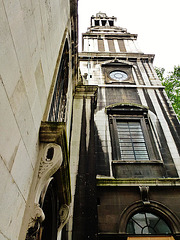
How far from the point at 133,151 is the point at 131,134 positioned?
110 cm

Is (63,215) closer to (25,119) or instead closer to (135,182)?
(25,119)

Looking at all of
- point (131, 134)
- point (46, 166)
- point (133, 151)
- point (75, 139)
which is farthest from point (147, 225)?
point (46, 166)

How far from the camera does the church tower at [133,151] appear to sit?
20.7 ft

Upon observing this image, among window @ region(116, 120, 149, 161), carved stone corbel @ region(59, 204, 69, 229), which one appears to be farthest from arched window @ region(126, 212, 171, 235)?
carved stone corbel @ region(59, 204, 69, 229)

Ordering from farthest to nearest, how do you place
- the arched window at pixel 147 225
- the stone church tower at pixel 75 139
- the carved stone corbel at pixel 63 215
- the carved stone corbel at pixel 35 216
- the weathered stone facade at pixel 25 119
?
the arched window at pixel 147 225 → the carved stone corbel at pixel 63 215 → the carved stone corbel at pixel 35 216 → the stone church tower at pixel 75 139 → the weathered stone facade at pixel 25 119

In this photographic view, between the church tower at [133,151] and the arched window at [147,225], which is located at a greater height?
the church tower at [133,151]

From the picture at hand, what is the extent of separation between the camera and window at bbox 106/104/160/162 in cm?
864

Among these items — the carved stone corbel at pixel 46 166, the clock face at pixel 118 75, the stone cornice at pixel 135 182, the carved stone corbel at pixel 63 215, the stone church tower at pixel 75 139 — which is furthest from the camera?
the clock face at pixel 118 75

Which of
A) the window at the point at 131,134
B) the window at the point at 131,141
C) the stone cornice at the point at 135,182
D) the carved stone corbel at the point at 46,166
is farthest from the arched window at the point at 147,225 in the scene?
the carved stone corbel at the point at 46,166

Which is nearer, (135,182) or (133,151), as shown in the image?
(135,182)

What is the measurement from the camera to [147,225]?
626 centimetres

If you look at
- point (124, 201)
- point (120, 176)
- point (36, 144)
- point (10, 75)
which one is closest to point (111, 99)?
point (120, 176)

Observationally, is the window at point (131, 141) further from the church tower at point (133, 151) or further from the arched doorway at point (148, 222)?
the arched doorway at point (148, 222)

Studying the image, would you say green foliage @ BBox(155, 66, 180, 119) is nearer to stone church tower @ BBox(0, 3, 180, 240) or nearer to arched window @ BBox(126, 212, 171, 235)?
stone church tower @ BBox(0, 3, 180, 240)
